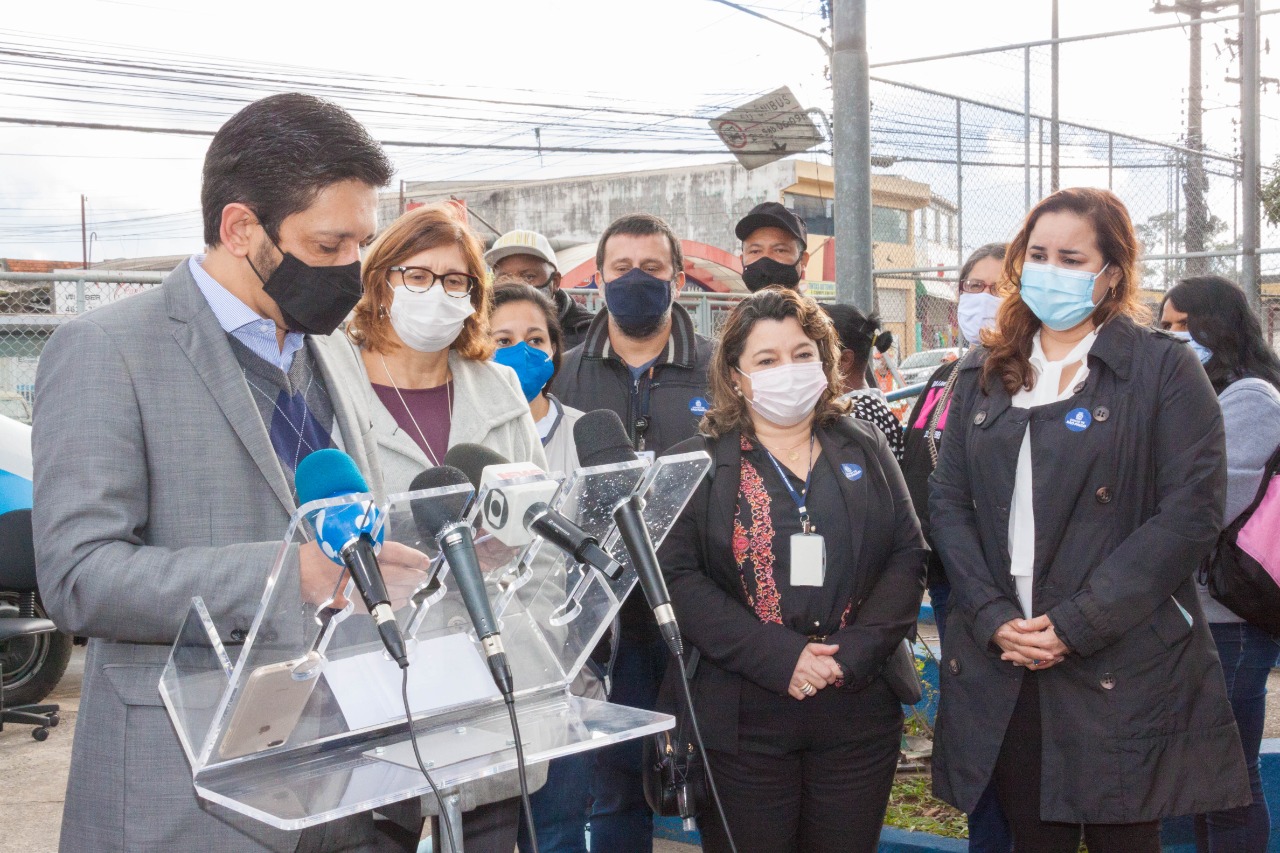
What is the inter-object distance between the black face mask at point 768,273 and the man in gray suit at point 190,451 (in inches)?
119

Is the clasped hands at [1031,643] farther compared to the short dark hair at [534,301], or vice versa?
the short dark hair at [534,301]

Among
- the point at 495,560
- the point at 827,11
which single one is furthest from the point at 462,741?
the point at 827,11

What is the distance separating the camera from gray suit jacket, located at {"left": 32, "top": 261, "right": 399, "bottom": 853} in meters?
1.75

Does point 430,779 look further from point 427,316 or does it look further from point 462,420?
point 427,316

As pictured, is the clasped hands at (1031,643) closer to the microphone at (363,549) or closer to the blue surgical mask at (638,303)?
the blue surgical mask at (638,303)

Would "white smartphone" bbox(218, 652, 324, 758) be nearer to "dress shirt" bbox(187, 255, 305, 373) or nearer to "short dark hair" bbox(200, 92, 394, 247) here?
"dress shirt" bbox(187, 255, 305, 373)

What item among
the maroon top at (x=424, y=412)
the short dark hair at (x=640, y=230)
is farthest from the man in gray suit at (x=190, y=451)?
the short dark hair at (x=640, y=230)

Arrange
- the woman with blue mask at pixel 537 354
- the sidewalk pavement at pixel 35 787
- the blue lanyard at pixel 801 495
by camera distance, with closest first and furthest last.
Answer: the blue lanyard at pixel 801 495 → the woman with blue mask at pixel 537 354 → the sidewalk pavement at pixel 35 787

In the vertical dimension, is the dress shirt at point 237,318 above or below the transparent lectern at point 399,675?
above

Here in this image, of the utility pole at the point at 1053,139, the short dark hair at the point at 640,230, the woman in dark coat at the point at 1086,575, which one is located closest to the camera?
the woman in dark coat at the point at 1086,575

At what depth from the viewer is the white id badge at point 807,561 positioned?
3186 mm

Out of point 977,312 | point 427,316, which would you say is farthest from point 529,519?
point 977,312

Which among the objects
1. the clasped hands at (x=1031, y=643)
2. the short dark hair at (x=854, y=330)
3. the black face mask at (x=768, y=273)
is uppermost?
the black face mask at (x=768, y=273)

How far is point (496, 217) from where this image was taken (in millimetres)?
39156
